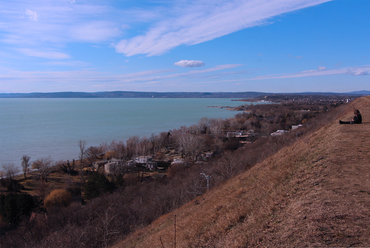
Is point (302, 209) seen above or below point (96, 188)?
above

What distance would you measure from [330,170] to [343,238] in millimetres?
3174

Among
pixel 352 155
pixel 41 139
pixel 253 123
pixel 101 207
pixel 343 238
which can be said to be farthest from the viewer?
pixel 253 123

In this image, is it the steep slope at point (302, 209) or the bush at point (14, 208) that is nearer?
the steep slope at point (302, 209)

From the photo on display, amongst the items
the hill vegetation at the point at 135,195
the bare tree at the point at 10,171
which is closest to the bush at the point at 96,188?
the hill vegetation at the point at 135,195

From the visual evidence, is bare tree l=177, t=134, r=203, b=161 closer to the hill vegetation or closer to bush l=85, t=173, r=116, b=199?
the hill vegetation

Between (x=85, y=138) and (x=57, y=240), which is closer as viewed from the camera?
(x=57, y=240)

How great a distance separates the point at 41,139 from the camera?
43719 millimetres

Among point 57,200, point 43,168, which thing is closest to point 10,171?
point 43,168

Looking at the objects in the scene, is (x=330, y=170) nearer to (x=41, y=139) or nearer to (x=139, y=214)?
(x=139, y=214)

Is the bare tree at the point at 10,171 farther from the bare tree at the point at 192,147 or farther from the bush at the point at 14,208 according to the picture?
the bare tree at the point at 192,147

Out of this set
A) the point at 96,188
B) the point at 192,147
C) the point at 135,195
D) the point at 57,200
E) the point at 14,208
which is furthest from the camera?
the point at 192,147

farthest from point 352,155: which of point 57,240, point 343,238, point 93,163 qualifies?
point 93,163

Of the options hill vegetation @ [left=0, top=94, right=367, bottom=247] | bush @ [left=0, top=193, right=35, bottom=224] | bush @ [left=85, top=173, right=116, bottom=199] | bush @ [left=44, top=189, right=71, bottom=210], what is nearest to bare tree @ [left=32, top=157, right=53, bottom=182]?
hill vegetation @ [left=0, top=94, right=367, bottom=247]

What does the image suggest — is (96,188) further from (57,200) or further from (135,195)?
(135,195)
